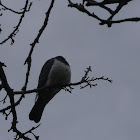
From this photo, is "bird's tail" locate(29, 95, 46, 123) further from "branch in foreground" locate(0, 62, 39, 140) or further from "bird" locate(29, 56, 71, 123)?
"branch in foreground" locate(0, 62, 39, 140)

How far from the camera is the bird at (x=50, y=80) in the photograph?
7730 millimetres

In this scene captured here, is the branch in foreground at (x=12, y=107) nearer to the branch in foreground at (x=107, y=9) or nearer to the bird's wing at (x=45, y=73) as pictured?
the branch in foreground at (x=107, y=9)

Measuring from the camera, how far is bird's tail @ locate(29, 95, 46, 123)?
7793 millimetres

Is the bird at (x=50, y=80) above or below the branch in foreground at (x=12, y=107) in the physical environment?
above

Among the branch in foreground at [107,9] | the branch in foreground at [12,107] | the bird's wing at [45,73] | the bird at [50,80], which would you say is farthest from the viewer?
the bird's wing at [45,73]

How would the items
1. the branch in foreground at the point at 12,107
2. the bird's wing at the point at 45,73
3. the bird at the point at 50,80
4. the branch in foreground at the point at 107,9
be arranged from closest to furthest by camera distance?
the branch in foreground at the point at 107,9
the branch in foreground at the point at 12,107
the bird at the point at 50,80
the bird's wing at the point at 45,73

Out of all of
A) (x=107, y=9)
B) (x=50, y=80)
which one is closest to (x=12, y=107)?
(x=107, y=9)

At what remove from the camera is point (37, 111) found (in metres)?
7.94

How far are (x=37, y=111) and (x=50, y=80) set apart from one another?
703 mm

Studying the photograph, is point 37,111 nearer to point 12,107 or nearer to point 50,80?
point 50,80

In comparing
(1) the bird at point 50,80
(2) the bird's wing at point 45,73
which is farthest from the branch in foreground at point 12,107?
(2) the bird's wing at point 45,73

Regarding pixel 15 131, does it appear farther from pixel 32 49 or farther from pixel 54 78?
pixel 54 78

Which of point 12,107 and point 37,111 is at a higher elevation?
point 37,111

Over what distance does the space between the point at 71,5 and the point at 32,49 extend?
51.0 inches
